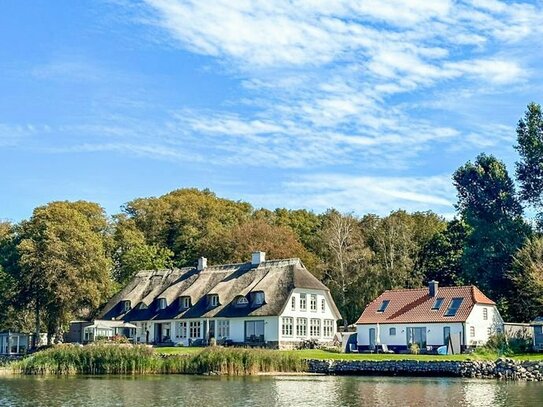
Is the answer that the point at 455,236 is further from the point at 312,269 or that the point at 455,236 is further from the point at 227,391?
the point at 227,391

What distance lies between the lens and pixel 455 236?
64812mm

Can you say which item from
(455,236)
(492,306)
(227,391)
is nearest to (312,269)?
(455,236)

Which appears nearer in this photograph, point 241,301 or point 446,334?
point 446,334

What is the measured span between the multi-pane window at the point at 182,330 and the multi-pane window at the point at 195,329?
23.2 inches

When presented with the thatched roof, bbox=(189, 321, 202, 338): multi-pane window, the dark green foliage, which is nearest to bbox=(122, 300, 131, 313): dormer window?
the thatched roof

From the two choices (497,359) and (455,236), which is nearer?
(497,359)

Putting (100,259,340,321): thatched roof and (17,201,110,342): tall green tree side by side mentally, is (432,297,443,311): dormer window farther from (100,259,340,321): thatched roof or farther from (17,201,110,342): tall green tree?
(17,201,110,342): tall green tree

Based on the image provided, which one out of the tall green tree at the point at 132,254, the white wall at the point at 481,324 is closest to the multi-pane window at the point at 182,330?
the tall green tree at the point at 132,254

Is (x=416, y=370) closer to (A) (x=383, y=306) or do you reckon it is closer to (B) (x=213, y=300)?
(A) (x=383, y=306)

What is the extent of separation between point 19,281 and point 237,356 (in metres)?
25.3

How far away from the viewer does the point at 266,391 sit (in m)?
29.4

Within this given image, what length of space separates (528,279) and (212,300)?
811 inches

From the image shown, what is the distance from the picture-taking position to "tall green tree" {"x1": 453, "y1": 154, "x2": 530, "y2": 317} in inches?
2197

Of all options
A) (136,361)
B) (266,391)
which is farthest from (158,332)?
(266,391)
